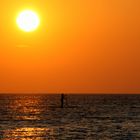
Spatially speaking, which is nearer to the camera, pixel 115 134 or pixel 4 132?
pixel 115 134

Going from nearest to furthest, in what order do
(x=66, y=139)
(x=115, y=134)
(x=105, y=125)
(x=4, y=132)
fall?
(x=66, y=139) → (x=115, y=134) → (x=4, y=132) → (x=105, y=125)

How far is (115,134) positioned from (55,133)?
883cm

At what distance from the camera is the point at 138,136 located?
6178 cm

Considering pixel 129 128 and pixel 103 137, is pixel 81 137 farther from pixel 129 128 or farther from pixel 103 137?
pixel 129 128

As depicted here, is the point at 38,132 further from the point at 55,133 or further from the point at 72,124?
the point at 72,124

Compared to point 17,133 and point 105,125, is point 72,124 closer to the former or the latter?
point 105,125

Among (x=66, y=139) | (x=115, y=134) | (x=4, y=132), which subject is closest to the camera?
(x=66, y=139)

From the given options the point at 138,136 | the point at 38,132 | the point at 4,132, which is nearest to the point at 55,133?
the point at 38,132

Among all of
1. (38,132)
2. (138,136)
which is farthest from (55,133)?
(138,136)

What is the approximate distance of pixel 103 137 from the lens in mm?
61062

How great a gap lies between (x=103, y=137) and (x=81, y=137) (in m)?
3.10

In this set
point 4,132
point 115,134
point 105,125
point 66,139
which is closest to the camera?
point 66,139

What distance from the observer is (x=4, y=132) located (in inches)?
2702

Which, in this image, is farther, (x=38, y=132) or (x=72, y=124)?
(x=72, y=124)
